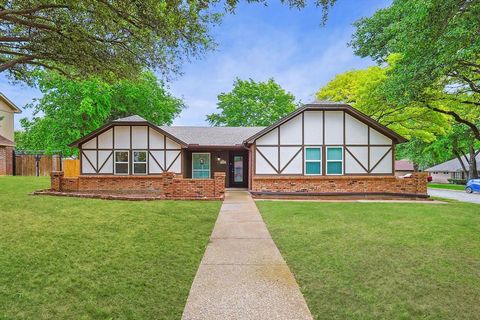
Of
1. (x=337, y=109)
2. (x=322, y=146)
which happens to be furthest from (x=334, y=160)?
(x=337, y=109)

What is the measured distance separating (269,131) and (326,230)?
8344 millimetres

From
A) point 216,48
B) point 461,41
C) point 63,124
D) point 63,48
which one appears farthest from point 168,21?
point 63,124

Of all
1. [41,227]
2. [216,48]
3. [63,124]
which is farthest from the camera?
[63,124]

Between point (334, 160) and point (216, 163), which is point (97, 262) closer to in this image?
point (334, 160)

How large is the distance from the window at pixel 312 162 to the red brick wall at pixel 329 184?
43 centimetres

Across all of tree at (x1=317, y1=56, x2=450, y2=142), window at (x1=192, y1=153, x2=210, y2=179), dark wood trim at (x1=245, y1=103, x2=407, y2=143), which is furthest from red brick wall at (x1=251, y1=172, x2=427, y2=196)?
tree at (x1=317, y1=56, x2=450, y2=142)

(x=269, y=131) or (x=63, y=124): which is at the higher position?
(x=63, y=124)

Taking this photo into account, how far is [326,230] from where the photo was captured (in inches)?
286

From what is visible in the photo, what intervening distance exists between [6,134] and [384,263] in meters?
35.1

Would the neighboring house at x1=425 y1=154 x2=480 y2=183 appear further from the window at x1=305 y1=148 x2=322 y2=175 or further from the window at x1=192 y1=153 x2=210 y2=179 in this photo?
the window at x1=192 y1=153 x2=210 y2=179

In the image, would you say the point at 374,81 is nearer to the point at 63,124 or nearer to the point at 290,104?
the point at 290,104

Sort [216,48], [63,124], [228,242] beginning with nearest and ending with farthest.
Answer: [228,242] → [216,48] → [63,124]

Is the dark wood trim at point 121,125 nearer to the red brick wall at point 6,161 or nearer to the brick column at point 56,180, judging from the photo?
the brick column at point 56,180

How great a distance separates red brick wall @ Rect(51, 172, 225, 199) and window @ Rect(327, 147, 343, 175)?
5.77 metres
